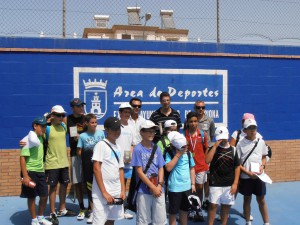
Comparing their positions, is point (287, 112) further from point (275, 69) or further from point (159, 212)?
point (159, 212)

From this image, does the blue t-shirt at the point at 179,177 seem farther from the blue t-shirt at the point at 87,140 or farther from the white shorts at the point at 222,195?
the blue t-shirt at the point at 87,140

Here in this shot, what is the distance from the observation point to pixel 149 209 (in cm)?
449

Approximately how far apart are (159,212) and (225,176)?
3.64ft

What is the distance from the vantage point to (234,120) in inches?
317

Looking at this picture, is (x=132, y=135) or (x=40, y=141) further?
(x=132, y=135)

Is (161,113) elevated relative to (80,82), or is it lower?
lower

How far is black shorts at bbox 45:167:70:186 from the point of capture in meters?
5.64

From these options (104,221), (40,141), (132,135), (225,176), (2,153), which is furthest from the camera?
(2,153)

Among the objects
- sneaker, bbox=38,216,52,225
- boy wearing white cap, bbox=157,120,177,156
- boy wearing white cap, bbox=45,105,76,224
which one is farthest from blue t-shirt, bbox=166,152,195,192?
sneaker, bbox=38,216,52,225

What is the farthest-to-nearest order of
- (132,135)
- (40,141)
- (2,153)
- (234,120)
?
(234,120), (2,153), (132,135), (40,141)

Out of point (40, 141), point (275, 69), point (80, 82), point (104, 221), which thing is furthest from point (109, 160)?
point (275, 69)

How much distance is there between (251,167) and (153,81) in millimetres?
3013

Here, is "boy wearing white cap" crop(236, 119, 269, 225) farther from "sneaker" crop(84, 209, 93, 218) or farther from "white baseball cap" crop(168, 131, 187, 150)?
"sneaker" crop(84, 209, 93, 218)

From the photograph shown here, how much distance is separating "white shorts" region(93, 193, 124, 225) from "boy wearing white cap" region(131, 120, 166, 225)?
0.33 metres
